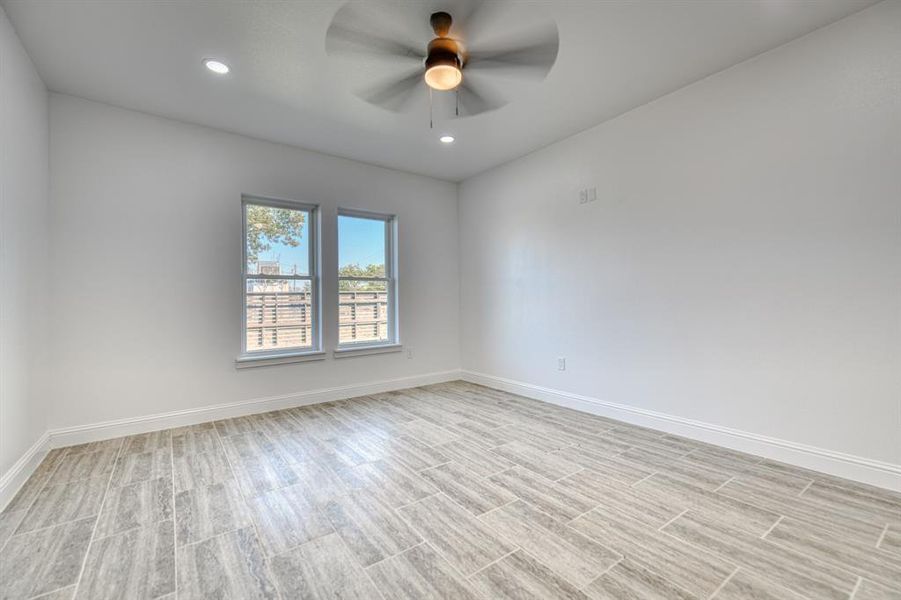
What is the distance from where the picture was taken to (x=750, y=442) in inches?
111

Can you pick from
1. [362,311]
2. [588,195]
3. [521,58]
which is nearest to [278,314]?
[362,311]

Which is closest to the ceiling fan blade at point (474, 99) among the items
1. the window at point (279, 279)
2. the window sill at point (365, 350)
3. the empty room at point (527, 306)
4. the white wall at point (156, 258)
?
the empty room at point (527, 306)

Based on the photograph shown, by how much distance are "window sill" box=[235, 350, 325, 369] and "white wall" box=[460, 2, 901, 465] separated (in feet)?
8.57

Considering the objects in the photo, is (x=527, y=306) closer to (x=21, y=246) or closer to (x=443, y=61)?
(x=443, y=61)

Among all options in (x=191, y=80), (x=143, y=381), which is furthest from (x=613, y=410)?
(x=191, y=80)

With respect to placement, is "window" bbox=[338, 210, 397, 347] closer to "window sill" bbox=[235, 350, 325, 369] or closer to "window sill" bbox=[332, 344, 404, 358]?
"window sill" bbox=[332, 344, 404, 358]

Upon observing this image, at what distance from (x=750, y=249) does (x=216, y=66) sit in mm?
4099

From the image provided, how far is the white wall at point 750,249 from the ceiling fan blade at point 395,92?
71.4 inches

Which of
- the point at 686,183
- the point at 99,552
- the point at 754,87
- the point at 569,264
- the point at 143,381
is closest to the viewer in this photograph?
the point at 99,552

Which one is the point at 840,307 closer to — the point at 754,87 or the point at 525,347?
the point at 754,87

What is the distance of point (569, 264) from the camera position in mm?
4129

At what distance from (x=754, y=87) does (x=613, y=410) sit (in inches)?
111

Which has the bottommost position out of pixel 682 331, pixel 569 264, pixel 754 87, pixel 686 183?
pixel 682 331

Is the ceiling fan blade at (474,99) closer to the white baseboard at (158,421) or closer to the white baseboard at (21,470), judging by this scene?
the white baseboard at (158,421)
